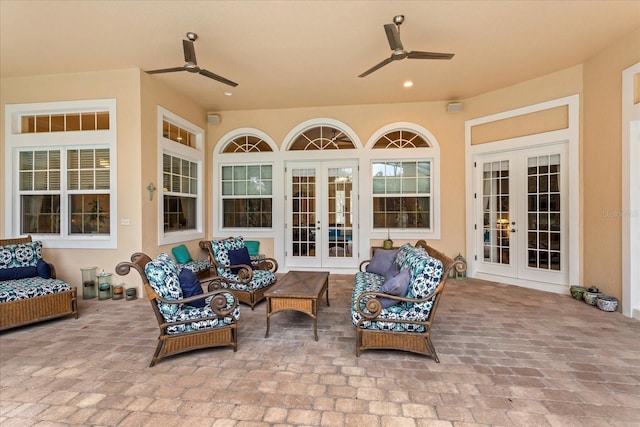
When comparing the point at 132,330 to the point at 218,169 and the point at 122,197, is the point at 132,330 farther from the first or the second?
the point at 218,169

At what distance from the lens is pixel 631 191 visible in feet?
12.3

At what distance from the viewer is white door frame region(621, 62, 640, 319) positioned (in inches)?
146

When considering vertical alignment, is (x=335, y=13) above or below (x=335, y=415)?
above

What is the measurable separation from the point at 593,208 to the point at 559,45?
7.72 ft

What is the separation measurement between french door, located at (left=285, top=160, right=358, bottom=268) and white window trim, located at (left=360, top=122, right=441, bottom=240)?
0.26 metres

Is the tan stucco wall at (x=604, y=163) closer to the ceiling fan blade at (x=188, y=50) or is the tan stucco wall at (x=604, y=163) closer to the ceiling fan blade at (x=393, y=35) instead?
the ceiling fan blade at (x=393, y=35)

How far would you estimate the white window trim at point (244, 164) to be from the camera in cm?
640

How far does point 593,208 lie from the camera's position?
4.31m

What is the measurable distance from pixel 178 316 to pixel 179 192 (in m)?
3.61

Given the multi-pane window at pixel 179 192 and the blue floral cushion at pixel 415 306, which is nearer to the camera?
the blue floral cushion at pixel 415 306

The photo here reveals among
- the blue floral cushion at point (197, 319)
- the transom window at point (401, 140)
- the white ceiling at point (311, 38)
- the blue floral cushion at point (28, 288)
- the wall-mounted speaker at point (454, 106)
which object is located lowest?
the blue floral cushion at point (197, 319)

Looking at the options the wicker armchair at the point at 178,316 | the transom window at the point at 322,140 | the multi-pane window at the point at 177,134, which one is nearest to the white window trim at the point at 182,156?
the multi-pane window at the point at 177,134

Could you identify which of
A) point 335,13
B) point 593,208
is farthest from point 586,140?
point 335,13

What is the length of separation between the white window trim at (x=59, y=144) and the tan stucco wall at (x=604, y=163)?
7.19 m
